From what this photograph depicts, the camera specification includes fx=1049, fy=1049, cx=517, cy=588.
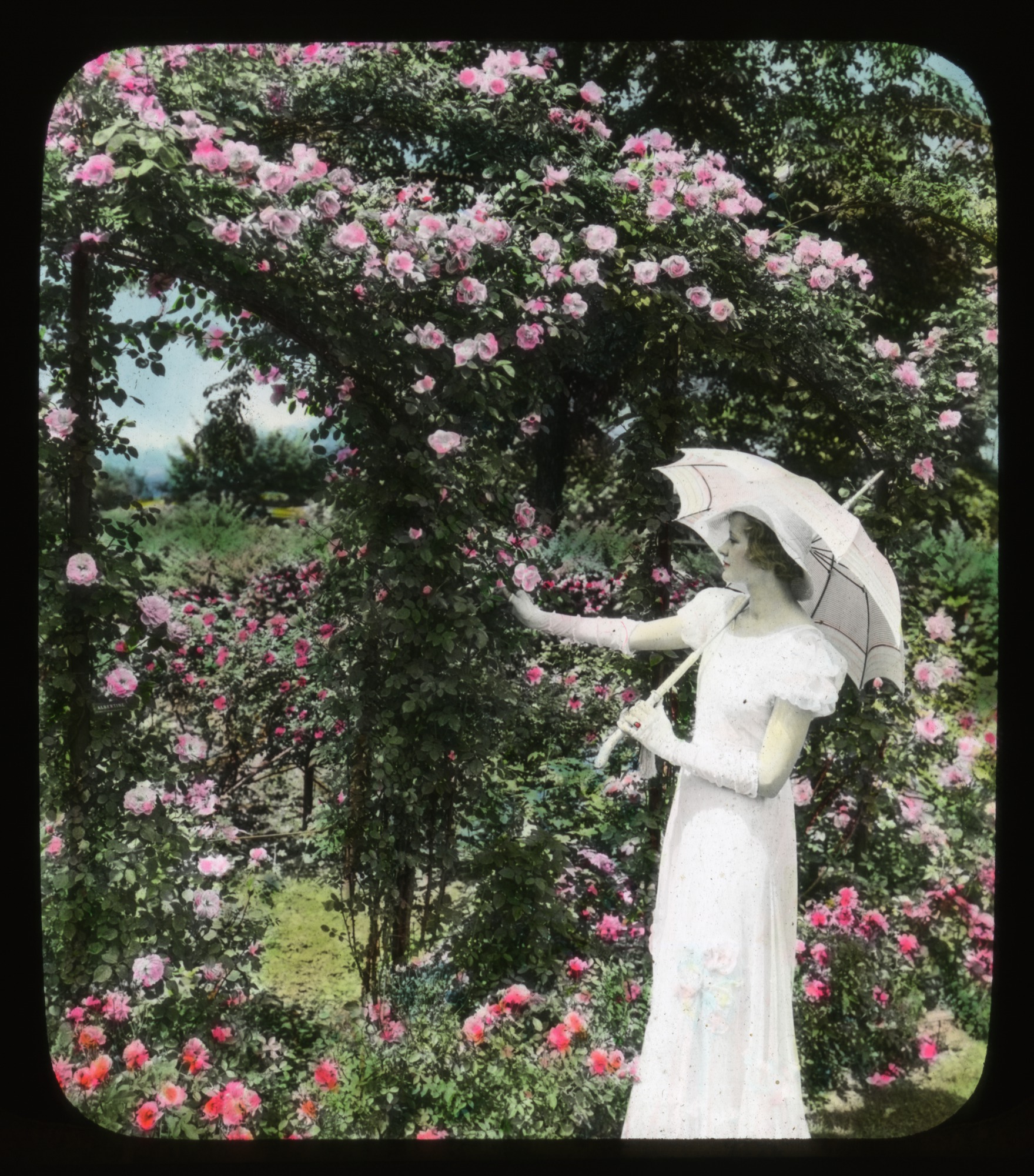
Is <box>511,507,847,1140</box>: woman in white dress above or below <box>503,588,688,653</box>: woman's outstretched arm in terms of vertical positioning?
below

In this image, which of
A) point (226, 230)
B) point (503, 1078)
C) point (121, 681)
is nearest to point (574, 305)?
point (226, 230)

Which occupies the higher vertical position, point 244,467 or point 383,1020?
point 244,467

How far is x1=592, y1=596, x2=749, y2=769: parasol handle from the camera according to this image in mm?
2012

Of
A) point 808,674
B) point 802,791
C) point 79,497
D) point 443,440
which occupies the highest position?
point 443,440

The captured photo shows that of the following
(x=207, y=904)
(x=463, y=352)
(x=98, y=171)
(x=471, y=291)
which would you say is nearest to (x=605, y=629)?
(x=463, y=352)

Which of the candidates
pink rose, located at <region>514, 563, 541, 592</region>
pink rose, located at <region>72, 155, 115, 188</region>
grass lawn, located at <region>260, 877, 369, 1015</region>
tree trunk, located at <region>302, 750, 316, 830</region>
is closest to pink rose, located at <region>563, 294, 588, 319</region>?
pink rose, located at <region>514, 563, 541, 592</region>

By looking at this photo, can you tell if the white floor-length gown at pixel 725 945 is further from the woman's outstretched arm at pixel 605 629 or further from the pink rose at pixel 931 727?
the pink rose at pixel 931 727

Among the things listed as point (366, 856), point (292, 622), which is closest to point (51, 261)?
point (292, 622)

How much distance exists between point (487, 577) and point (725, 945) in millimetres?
858

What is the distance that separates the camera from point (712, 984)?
2.05 metres

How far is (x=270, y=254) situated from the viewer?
6.72 ft

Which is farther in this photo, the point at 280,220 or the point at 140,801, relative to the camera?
the point at 140,801

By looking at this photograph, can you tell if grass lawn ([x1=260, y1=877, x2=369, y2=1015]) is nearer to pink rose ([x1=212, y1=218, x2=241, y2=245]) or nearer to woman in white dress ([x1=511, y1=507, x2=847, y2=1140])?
woman in white dress ([x1=511, y1=507, x2=847, y2=1140])

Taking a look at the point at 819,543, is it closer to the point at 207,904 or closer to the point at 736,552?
the point at 736,552
